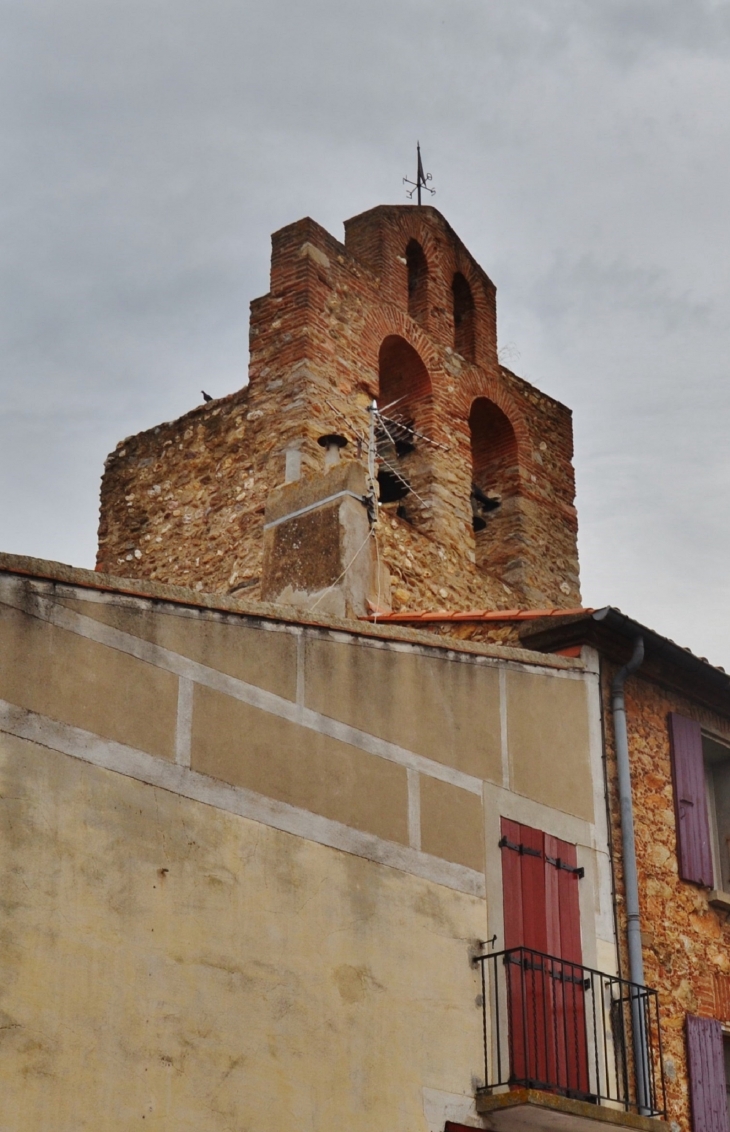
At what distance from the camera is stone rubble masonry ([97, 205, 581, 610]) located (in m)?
15.4

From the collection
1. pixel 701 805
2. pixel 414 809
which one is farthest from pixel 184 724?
pixel 701 805

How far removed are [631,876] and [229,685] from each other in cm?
336

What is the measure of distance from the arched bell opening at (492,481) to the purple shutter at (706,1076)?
26.1 feet

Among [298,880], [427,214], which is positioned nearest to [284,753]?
[298,880]

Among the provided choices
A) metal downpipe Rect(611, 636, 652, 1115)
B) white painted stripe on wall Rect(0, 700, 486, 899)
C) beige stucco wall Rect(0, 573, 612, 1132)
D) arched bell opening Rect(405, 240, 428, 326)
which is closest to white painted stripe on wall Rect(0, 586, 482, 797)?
beige stucco wall Rect(0, 573, 612, 1132)

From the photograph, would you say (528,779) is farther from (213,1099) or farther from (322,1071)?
(213,1099)

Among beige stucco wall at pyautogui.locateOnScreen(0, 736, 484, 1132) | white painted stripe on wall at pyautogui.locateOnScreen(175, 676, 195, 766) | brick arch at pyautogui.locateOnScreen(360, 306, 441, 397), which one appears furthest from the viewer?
brick arch at pyautogui.locateOnScreen(360, 306, 441, 397)

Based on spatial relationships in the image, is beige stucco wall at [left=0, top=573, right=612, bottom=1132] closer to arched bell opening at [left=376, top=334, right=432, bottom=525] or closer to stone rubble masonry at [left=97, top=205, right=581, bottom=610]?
stone rubble masonry at [left=97, top=205, right=581, bottom=610]

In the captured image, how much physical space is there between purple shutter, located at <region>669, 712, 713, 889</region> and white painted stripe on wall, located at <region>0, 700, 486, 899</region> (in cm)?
210

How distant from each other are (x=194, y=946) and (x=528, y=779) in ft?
10.1

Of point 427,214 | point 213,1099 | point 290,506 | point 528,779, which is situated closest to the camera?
point 213,1099

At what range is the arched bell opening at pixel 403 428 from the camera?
1658cm

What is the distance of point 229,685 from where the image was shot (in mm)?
8344

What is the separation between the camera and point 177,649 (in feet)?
26.7
